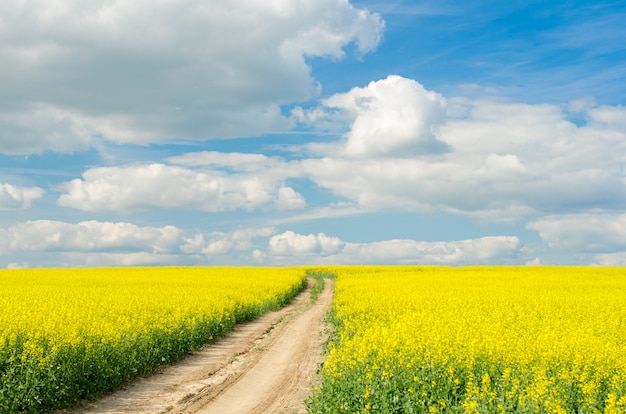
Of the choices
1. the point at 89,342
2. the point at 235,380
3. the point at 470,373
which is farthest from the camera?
the point at 235,380

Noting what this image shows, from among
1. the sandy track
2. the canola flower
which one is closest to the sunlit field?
the sandy track

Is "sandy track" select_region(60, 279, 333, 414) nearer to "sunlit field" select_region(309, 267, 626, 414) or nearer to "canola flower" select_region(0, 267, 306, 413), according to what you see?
"canola flower" select_region(0, 267, 306, 413)

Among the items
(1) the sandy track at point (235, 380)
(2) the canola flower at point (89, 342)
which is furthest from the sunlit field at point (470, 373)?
(2) the canola flower at point (89, 342)

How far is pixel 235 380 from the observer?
14742 millimetres

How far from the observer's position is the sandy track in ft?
41.1

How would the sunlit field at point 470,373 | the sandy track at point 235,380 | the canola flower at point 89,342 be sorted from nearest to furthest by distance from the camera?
the sunlit field at point 470,373
the canola flower at point 89,342
the sandy track at point 235,380

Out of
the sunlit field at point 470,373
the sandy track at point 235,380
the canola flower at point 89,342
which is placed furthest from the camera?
the sandy track at point 235,380

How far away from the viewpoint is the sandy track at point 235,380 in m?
12.5

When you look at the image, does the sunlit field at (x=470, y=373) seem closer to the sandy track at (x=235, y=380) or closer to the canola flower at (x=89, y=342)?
the sandy track at (x=235, y=380)

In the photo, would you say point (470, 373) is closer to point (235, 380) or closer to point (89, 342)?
point (235, 380)

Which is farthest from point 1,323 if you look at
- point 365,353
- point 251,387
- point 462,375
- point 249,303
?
point 249,303

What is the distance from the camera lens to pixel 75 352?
1335cm

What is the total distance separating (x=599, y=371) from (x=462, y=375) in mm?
2623

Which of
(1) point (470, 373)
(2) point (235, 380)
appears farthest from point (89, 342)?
(1) point (470, 373)
